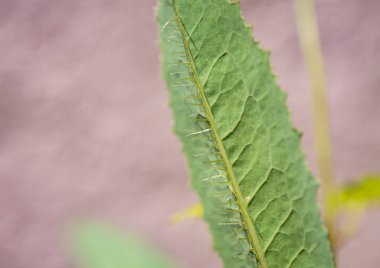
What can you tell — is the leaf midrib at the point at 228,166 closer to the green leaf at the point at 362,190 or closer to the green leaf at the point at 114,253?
the green leaf at the point at 362,190

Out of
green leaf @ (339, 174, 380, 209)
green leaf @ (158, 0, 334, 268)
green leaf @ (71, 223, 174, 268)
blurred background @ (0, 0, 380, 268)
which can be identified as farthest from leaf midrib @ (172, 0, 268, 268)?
blurred background @ (0, 0, 380, 268)

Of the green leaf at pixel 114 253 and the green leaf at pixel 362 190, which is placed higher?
the green leaf at pixel 362 190

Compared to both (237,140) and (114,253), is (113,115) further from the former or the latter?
(237,140)

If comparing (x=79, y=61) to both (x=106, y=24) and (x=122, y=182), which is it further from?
(x=122, y=182)

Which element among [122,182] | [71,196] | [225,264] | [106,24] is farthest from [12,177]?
[225,264]

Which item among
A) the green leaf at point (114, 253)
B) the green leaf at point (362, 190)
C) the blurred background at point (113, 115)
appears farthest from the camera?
the blurred background at point (113, 115)

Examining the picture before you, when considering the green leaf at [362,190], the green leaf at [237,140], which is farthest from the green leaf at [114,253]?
the green leaf at [237,140]

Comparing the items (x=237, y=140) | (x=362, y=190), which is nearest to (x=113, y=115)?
(x=362, y=190)
